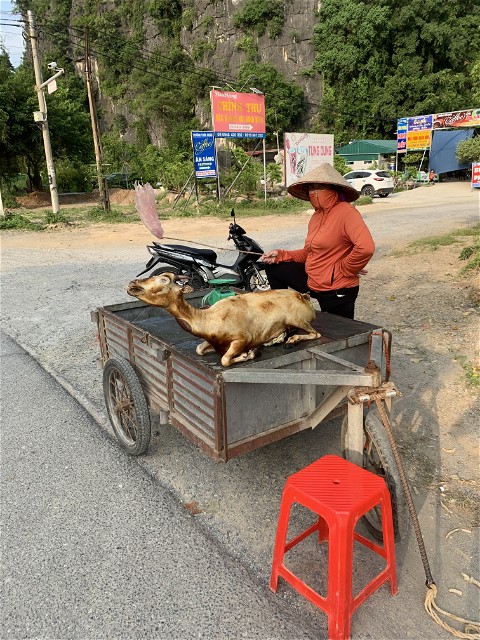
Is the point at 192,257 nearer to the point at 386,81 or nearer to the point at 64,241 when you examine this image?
the point at 64,241

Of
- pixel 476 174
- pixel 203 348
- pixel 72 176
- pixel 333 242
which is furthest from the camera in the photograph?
Result: pixel 72 176

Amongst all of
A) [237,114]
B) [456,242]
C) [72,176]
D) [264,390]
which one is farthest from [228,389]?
[72,176]

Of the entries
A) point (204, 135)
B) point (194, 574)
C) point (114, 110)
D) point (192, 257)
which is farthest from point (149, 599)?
point (114, 110)

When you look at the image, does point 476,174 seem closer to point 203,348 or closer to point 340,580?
point 203,348

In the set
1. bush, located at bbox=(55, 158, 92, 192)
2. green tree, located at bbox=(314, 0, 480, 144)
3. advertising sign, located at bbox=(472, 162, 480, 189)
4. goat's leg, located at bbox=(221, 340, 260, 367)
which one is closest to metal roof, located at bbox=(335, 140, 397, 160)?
green tree, located at bbox=(314, 0, 480, 144)

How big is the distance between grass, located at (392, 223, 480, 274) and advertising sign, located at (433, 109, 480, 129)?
931 inches

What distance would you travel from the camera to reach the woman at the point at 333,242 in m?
3.33

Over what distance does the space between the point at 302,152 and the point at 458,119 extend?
1817 centimetres

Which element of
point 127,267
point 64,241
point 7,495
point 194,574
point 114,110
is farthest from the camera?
point 114,110

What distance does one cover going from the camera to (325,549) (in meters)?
2.53

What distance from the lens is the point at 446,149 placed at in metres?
33.9

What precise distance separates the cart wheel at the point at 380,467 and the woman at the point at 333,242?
1.27m

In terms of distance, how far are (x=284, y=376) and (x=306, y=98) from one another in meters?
51.2

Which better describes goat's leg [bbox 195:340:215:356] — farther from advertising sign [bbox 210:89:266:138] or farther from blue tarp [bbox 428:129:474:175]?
blue tarp [bbox 428:129:474:175]
